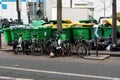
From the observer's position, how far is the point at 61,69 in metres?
11.4

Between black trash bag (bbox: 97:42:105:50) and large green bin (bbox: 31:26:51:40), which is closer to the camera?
black trash bag (bbox: 97:42:105:50)

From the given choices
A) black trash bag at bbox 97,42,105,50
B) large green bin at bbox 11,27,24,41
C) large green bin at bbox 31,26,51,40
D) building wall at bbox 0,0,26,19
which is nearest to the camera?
black trash bag at bbox 97,42,105,50

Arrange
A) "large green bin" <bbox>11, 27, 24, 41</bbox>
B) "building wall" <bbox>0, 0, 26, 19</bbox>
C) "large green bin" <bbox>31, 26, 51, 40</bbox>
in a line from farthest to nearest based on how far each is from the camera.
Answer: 1. "building wall" <bbox>0, 0, 26, 19</bbox>
2. "large green bin" <bbox>11, 27, 24, 41</bbox>
3. "large green bin" <bbox>31, 26, 51, 40</bbox>

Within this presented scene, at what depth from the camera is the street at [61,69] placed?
1015 centimetres

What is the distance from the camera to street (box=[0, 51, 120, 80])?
10148 millimetres

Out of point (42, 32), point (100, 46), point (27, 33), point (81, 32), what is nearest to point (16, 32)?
point (27, 33)

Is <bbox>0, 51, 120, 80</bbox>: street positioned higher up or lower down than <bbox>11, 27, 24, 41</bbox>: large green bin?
lower down

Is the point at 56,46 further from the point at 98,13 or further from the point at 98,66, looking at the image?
the point at 98,13

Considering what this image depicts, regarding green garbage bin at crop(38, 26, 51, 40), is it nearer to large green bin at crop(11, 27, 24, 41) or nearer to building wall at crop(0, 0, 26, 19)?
large green bin at crop(11, 27, 24, 41)

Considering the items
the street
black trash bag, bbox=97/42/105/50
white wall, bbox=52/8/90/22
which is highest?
white wall, bbox=52/8/90/22

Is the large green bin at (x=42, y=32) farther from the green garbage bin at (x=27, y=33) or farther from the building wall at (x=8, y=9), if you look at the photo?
the building wall at (x=8, y=9)

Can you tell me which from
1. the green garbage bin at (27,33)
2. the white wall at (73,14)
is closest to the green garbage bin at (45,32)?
the green garbage bin at (27,33)

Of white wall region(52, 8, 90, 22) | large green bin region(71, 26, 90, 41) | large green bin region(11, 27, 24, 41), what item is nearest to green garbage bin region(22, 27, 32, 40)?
large green bin region(11, 27, 24, 41)

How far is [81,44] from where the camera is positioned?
49.0ft
